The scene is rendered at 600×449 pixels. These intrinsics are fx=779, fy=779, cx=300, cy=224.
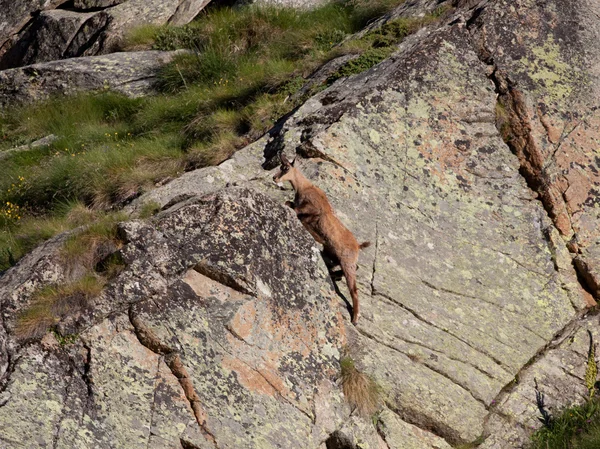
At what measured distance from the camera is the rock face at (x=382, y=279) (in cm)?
580

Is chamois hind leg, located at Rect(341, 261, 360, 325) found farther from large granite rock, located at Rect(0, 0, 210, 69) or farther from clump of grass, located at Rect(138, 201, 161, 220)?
large granite rock, located at Rect(0, 0, 210, 69)

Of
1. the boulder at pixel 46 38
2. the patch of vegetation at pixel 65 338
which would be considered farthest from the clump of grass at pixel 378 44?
the boulder at pixel 46 38

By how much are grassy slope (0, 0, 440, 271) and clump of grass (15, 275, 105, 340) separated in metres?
2.86

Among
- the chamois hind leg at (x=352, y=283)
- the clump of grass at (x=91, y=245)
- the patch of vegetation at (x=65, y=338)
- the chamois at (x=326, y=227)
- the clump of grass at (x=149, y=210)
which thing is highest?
the clump of grass at (x=91, y=245)

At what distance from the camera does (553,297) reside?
25.5 ft

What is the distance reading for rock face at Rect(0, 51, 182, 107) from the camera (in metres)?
13.9

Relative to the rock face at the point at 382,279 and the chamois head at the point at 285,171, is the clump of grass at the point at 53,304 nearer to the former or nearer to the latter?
the rock face at the point at 382,279

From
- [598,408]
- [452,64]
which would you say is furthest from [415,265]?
[452,64]

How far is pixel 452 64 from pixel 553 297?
9.73ft

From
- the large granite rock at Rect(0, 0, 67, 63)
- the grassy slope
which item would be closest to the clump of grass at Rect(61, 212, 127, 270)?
the grassy slope

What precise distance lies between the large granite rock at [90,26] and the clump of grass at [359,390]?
10.5 m

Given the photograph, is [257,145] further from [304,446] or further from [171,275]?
[304,446]

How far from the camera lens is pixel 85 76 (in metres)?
13.9

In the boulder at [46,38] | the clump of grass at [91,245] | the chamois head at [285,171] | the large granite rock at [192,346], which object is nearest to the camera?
the large granite rock at [192,346]
